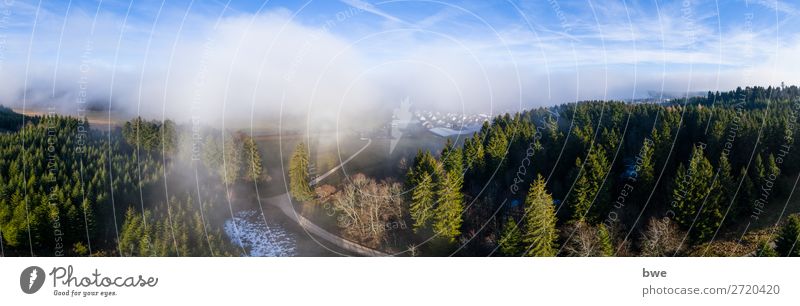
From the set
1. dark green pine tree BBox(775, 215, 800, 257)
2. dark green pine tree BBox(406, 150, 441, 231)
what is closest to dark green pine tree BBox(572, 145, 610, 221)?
dark green pine tree BBox(775, 215, 800, 257)

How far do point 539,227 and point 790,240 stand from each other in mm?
3624

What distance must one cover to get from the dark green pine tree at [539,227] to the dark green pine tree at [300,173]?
3.93 meters

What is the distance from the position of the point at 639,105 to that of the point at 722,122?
12.4 ft

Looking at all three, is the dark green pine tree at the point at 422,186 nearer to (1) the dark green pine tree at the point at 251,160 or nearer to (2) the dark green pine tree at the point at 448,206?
(2) the dark green pine tree at the point at 448,206

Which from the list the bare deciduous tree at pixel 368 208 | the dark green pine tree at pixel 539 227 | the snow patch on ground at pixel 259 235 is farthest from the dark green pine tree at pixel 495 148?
the snow patch on ground at pixel 259 235

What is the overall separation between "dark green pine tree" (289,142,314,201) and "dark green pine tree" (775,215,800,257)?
7.64m

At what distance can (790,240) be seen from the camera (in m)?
6.05

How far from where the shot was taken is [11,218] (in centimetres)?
585

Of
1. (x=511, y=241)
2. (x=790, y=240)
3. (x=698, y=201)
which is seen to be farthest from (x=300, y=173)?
(x=790, y=240)

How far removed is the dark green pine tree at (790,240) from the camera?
5973mm

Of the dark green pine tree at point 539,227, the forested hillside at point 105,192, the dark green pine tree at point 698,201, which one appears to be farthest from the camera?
the dark green pine tree at point 698,201

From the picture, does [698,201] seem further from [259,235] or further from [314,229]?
[259,235]
